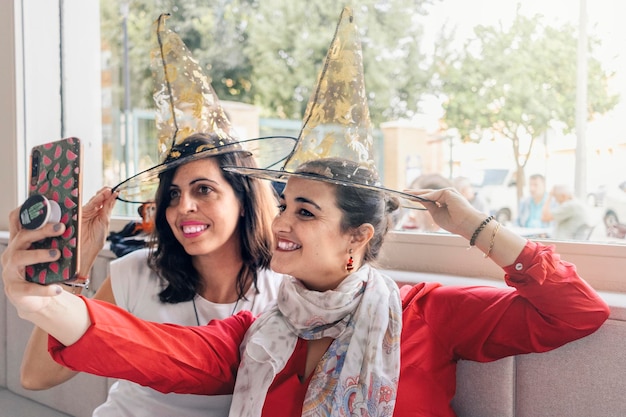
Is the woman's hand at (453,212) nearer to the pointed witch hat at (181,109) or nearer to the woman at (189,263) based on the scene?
the pointed witch hat at (181,109)

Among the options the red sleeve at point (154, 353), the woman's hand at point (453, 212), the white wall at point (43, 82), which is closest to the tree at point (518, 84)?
the woman's hand at point (453, 212)

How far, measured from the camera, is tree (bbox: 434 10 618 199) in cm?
198

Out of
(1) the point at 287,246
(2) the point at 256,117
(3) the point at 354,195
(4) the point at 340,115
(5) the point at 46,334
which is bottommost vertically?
(5) the point at 46,334

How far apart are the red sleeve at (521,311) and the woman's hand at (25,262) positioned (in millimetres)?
767

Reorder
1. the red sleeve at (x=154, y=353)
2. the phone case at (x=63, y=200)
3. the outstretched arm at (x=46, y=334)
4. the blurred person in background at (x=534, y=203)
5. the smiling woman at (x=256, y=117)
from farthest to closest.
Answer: the blurred person in background at (x=534, y=203) → the smiling woman at (x=256, y=117) → the outstretched arm at (x=46, y=334) → the red sleeve at (x=154, y=353) → the phone case at (x=63, y=200)

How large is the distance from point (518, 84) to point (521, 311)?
116 cm

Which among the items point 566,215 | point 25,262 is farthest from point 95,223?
point 566,215

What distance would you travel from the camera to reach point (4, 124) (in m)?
2.76

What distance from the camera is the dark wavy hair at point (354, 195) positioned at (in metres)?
1.34

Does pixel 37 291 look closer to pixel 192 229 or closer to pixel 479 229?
pixel 192 229

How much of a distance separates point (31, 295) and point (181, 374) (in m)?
0.37

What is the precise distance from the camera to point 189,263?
1751mm

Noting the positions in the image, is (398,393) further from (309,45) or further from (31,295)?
(309,45)

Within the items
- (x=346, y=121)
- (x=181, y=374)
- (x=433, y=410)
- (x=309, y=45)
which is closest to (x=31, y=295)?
(x=181, y=374)
